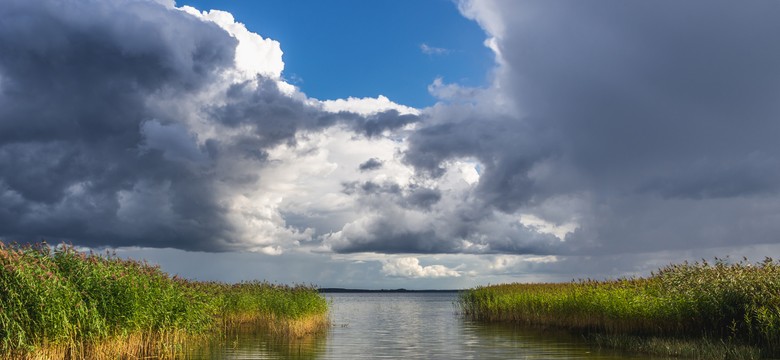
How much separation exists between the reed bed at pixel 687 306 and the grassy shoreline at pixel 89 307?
23182 millimetres

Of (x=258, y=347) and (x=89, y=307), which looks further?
(x=258, y=347)

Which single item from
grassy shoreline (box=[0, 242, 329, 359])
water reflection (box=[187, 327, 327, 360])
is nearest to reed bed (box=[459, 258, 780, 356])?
water reflection (box=[187, 327, 327, 360])

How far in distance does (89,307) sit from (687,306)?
27.5m

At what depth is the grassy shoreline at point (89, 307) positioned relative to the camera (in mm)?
20938

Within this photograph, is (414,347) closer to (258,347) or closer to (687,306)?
(258,347)

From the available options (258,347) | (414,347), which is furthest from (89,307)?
(414,347)

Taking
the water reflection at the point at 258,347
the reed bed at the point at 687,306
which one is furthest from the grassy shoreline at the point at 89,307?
the reed bed at the point at 687,306

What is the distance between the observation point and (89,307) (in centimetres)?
2348

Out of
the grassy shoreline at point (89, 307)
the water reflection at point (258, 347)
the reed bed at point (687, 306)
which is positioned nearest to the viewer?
the grassy shoreline at point (89, 307)

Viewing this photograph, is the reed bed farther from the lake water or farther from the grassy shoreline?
the grassy shoreline

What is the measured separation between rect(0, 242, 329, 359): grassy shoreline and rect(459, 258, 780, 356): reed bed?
76.1 feet

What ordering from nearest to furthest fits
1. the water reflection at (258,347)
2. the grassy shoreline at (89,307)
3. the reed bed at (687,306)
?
the grassy shoreline at (89,307)
the reed bed at (687,306)
the water reflection at (258,347)

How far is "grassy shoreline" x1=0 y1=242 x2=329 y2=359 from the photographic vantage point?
2094 centimetres

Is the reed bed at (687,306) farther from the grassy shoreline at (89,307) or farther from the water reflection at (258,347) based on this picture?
the grassy shoreline at (89,307)
